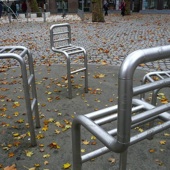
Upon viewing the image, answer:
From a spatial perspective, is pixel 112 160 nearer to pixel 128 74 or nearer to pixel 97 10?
pixel 128 74

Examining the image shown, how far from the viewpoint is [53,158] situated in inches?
104

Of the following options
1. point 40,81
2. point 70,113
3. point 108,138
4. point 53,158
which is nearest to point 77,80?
point 40,81

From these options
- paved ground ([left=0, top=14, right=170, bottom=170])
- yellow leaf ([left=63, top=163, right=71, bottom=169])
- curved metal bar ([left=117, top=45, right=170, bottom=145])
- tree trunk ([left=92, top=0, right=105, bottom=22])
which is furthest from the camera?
tree trunk ([left=92, top=0, right=105, bottom=22])

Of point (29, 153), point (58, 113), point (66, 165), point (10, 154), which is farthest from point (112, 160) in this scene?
point (58, 113)

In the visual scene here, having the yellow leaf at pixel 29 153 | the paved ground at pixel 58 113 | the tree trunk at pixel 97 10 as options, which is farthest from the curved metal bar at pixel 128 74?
the tree trunk at pixel 97 10

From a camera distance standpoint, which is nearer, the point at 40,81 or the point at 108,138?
the point at 108,138

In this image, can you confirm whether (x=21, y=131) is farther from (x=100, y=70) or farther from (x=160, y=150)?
(x=100, y=70)

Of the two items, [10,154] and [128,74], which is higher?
[128,74]

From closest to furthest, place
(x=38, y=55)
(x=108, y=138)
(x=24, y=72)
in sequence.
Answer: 1. (x=108, y=138)
2. (x=24, y=72)
3. (x=38, y=55)

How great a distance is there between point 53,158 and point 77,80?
8.46ft

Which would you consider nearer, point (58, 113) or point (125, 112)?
point (125, 112)

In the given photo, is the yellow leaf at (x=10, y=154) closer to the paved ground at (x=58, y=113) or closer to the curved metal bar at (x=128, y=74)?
the paved ground at (x=58, y=113)

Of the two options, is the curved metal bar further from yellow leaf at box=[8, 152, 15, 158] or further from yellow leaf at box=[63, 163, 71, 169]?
yellow leaf at box=[8, 152, 15, 158]

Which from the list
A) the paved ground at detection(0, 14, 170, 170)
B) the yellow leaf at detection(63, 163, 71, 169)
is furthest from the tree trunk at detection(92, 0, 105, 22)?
the yellow leaf at detection(63, 163, 71, 169)
